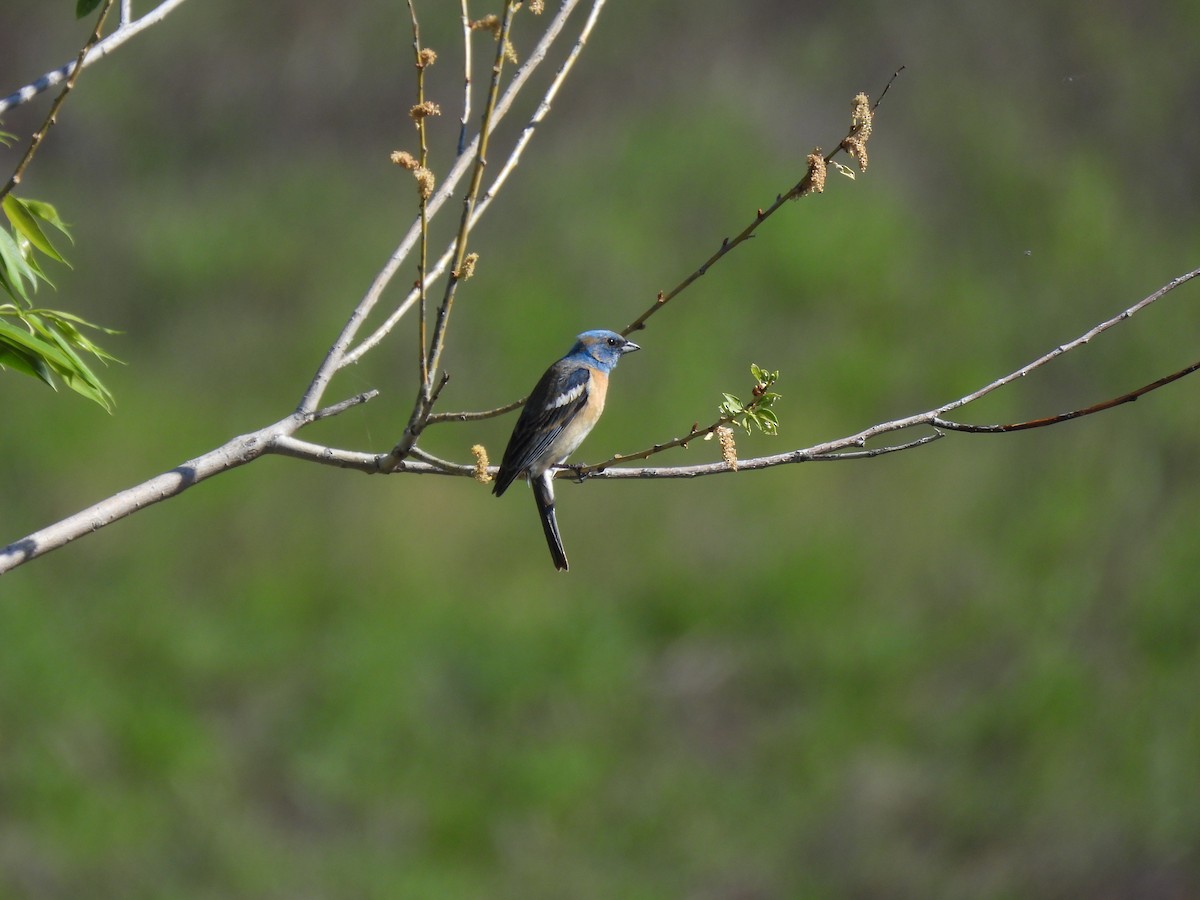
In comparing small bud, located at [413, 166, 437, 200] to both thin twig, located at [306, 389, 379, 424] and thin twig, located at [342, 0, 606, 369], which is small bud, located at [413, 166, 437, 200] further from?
thin twig, located at [306, 389, 379, 424]

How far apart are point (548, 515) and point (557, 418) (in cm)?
44

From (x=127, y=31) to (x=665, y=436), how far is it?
7.21m

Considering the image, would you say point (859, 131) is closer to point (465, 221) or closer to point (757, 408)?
point (757, 408)

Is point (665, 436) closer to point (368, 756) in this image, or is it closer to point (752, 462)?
point (368, 756)

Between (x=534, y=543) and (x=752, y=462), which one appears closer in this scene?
(x=752, y=462)

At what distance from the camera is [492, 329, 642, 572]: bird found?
5570mm

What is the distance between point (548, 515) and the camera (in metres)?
5.79

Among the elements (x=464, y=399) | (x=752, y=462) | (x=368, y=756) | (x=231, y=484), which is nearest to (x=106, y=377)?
(x=231, y=484)

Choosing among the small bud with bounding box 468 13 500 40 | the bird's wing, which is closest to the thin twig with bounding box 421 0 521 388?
the small bud with bounding box 468 13 500 40

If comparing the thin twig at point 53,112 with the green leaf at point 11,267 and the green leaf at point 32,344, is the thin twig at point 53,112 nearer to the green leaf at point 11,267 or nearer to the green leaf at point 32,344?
the green leaf at point 11,267

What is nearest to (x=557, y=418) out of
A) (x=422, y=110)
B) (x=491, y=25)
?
(x=491, y=25)

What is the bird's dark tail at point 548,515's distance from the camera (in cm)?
557

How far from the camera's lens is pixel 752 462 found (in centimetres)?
354

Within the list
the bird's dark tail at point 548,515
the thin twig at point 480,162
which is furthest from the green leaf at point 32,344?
the bird's dark tail at point 548,515
